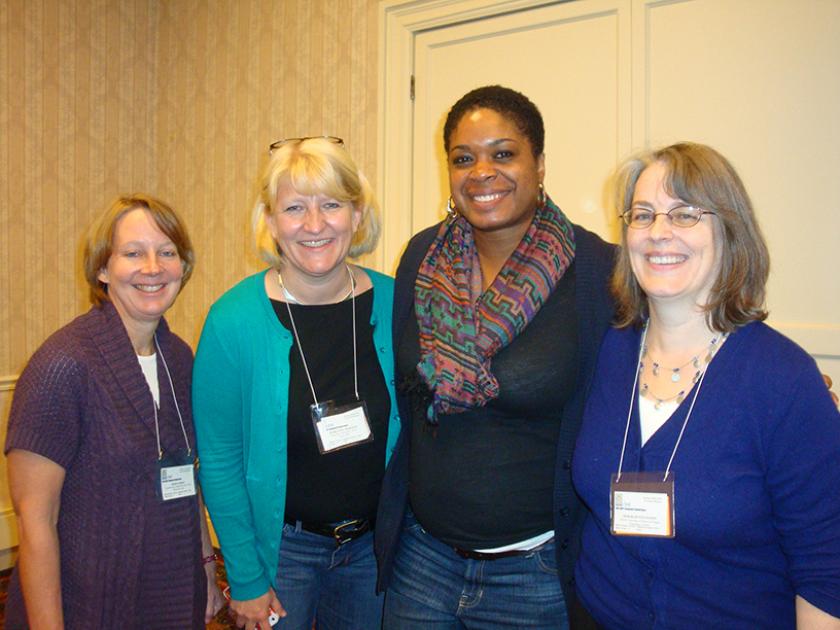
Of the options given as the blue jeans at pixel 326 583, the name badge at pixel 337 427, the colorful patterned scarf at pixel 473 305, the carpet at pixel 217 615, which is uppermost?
the colorful patterned scarf at pixel 473 305

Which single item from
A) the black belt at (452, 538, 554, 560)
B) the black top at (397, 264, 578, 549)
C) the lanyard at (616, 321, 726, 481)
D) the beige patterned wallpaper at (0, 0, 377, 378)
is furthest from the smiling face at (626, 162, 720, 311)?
the beige patterned wallpaper at (0, 0, 377, 378)

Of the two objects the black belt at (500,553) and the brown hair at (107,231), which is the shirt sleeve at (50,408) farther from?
the black belt at (500,553)

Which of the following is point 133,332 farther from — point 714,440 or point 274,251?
point 714,440

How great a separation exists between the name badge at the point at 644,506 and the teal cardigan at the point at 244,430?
0.78 metres

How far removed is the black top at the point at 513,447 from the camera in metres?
1.44

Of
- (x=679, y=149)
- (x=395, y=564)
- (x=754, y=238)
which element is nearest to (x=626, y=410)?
(x=754, y=238)

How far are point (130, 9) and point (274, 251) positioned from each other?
307 cm

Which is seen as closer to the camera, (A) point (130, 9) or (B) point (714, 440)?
(B) point (714, 440)

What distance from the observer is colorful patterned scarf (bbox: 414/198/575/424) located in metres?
1.44

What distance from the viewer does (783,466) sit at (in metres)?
1.12

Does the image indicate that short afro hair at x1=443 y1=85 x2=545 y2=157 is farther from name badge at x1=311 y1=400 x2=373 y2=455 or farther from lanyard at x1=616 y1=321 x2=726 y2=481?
name badge at x1=311 y1=400 x2=373 y2=455

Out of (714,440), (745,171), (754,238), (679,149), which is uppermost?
(745,171)

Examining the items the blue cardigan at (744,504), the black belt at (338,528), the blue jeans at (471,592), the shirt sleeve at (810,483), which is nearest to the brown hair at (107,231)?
the black belt at (338,528)

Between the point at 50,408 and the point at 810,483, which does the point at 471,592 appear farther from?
the point at 50,408
